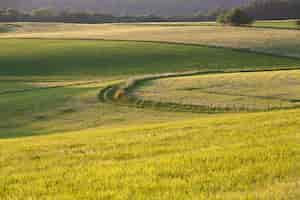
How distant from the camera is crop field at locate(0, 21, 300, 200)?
9141 millimetres

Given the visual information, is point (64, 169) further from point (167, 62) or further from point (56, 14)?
point (56, 14)

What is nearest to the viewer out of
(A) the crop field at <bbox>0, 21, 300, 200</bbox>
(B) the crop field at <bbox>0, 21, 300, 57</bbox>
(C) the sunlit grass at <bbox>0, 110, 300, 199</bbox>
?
(C) the sunlit grass at <bbox>0, 110, 300, 199</bbox>

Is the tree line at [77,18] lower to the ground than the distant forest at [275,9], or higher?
lower

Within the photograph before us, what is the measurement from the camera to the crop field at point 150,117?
9.14 meters

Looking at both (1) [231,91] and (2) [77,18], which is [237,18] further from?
(1) [231,91]

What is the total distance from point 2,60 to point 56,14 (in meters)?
84.6

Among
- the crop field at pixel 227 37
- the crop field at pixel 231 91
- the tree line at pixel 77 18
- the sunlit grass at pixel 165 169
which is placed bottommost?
the tree line at pixel 77 18

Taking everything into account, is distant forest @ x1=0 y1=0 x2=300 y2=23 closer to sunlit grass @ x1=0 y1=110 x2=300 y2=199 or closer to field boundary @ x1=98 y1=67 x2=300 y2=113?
field boundary @ x1=98 y1=67 x2=300 y2=113

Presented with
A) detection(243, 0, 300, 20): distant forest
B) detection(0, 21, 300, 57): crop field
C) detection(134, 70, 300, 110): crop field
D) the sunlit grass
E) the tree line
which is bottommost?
the tree line

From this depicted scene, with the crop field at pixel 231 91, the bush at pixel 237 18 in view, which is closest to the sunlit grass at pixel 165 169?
the crop field at pixel 231 91

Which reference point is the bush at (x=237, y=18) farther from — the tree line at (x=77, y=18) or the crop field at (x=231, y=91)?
the crop field at (x=231, y=91)

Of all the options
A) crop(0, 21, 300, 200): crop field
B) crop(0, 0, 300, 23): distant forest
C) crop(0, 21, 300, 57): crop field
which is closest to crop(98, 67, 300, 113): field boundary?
crop(0, 21, 300, 200): crop field

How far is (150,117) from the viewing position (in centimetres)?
3212

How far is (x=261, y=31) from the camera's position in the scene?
9138cm
